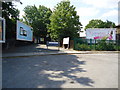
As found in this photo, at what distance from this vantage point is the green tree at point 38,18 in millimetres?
38697

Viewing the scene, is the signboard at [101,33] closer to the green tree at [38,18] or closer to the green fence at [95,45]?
the green fence at [95,45]

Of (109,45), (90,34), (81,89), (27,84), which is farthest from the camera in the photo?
(90,34)

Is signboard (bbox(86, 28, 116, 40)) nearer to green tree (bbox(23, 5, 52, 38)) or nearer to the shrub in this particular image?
the shrub

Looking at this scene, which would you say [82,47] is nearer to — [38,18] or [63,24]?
[63,24]

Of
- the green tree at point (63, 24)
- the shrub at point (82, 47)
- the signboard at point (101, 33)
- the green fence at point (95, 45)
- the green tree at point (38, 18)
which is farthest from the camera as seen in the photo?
the green tree at point (38, 18)

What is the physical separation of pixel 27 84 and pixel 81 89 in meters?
2.06

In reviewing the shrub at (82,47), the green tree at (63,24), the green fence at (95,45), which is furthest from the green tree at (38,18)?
the shrub at (82,47)

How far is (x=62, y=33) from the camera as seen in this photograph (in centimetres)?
2505

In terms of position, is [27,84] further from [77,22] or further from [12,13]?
[77,22]

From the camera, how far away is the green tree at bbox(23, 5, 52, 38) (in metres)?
38.7

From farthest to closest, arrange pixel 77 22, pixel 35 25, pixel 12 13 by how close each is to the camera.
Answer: pixel 35 25
pixel 77 22
pixel 12 13

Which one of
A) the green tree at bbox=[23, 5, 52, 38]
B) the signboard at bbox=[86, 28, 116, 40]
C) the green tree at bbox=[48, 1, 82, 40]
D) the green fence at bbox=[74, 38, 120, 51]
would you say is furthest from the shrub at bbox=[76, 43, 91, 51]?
the green tree at bbox=[23, 5, 52, 38]

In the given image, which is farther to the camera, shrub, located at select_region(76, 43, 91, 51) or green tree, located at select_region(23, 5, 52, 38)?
green tree, located at select_region(23, 5, 52, 38)

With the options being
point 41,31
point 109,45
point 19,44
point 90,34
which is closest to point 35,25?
point 41,31
